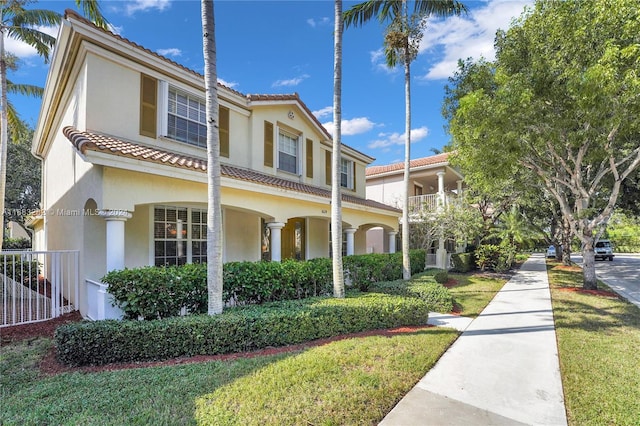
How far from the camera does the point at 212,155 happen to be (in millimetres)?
5793

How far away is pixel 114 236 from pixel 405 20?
1131 cm

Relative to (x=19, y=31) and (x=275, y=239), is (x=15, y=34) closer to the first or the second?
(x=19, y=31)

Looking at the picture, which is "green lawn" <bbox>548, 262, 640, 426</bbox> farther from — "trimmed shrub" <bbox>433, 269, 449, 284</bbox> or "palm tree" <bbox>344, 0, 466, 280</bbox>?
"palm tree" <bbox>344, 0, 466, 280</bbox>

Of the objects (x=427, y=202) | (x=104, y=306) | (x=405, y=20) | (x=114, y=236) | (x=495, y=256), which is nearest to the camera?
(x=104, y=306)

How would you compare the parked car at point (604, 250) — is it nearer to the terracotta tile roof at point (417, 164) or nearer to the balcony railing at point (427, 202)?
the balcony railing at point (427, 202)

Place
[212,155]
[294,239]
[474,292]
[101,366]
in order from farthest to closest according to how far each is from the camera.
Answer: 1. [294,239]
2. [474,292]
3. [212,155]
4. [101,366]

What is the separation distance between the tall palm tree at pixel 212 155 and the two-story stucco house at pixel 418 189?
14.8m

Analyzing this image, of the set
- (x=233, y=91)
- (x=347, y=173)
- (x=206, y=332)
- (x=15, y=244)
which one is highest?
(x=233, y=91)

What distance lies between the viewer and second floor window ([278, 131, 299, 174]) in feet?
43.6

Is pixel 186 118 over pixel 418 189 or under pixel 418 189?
over

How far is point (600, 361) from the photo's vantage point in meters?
5.34

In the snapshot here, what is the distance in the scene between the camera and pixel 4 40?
10906 millimetres

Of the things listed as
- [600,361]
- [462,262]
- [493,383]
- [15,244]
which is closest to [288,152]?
[493,383]

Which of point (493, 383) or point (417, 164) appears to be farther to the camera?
point (417, 164)
